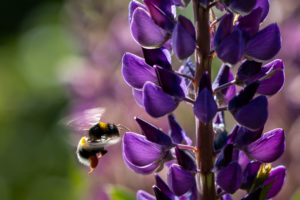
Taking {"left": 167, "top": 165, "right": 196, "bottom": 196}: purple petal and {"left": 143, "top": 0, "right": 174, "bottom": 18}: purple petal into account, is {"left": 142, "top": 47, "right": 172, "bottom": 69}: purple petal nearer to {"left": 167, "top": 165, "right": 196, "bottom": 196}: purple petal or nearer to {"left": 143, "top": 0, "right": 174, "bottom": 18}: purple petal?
{"left": 143, "top": 0, "right": 174, "bottom": 18}: purple petal

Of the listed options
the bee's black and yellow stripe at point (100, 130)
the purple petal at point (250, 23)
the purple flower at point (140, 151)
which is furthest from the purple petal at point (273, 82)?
the bee's black and yellow stripe at point (100, 130)

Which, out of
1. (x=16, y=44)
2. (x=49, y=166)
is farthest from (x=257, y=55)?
(x=16, y=44)

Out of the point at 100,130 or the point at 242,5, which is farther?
the point at 100,130

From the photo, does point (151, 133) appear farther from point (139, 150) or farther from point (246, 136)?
point (246, 136)

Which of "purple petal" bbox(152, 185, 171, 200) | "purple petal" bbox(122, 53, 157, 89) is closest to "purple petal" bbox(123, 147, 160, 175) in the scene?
"purple petal" bbox(152, 185, 171, 200)

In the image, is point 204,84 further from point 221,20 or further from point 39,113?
point 39,113

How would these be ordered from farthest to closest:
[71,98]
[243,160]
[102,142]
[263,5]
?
[71,98] < [102,142] < [243,160] < [263,5]

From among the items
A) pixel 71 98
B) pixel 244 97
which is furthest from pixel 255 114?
pixel 71 98
